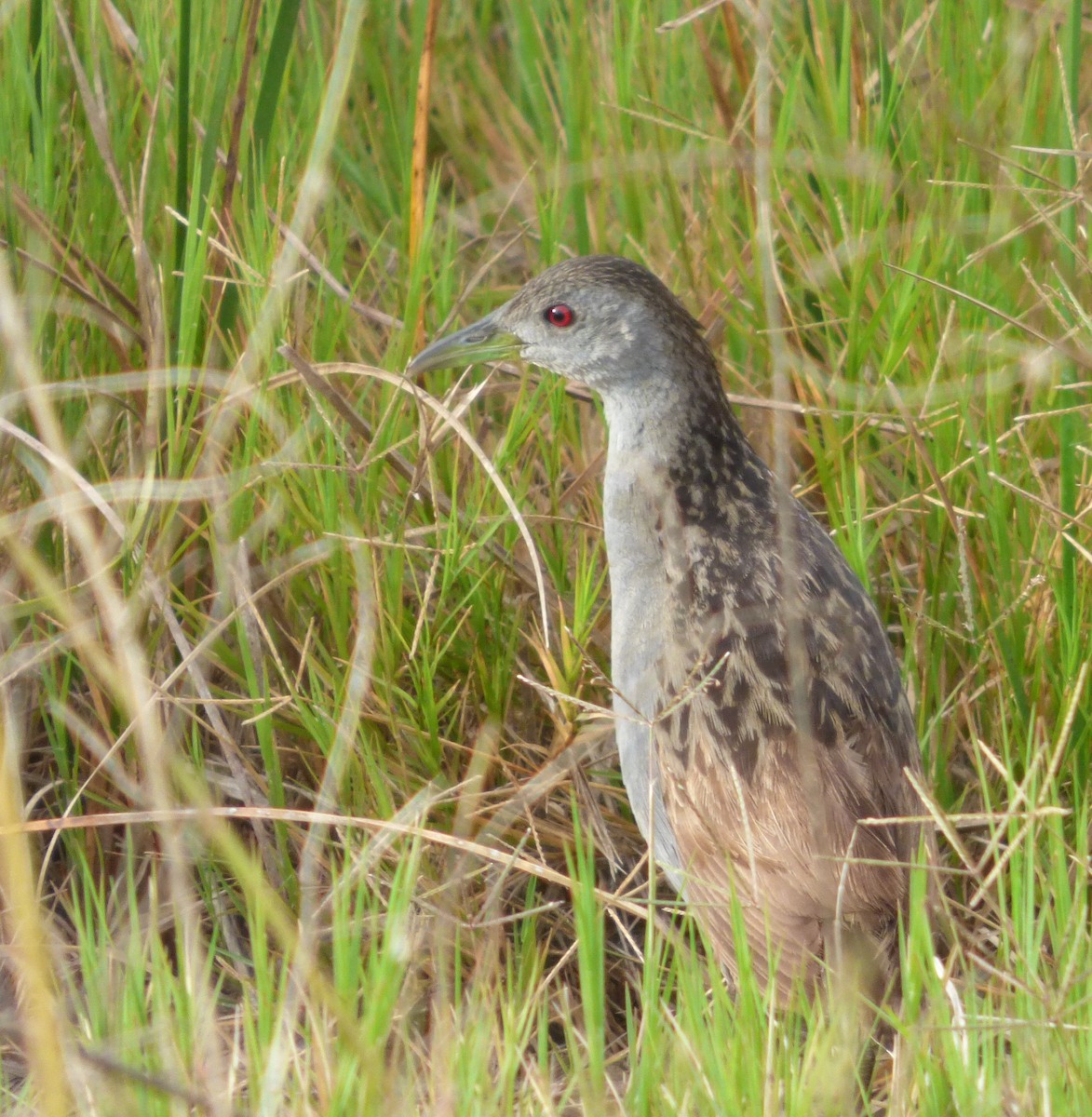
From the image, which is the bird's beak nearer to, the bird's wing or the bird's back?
the bird's back

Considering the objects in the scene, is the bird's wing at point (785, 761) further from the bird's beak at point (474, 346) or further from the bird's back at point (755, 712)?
the bird's beak at point (474, 346)

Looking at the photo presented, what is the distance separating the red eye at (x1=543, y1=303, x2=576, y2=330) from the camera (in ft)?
11.5

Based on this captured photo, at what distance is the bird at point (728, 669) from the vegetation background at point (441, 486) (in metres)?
0.14

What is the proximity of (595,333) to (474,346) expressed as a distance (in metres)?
0.30

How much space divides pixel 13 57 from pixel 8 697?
1370mm

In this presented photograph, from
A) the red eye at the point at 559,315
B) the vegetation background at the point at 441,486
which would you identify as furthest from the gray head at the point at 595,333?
the vegetation background at the point at 441,486

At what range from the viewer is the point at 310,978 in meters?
1.60

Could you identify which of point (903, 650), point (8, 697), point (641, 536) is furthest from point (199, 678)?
point (903, 650)

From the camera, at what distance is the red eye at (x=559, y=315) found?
3.50 m

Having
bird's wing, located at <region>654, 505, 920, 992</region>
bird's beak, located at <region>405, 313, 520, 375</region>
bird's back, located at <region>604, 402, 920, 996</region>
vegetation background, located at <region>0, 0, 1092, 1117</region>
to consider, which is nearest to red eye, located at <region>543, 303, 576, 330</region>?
bird's beak, located at <region>405, 313, 520, 375</region>

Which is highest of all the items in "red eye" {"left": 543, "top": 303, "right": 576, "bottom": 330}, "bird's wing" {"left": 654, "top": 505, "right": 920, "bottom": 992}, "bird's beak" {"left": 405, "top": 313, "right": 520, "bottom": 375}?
"red eye" {"left": 543, "top": 303, "right": 576, "bottom": 330}

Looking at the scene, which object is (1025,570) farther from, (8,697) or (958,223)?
(8,697)

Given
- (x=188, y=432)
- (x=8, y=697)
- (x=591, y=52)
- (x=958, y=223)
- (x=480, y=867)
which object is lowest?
(x=480, y=867)

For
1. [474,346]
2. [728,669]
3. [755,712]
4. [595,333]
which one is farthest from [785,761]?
[474,346]
